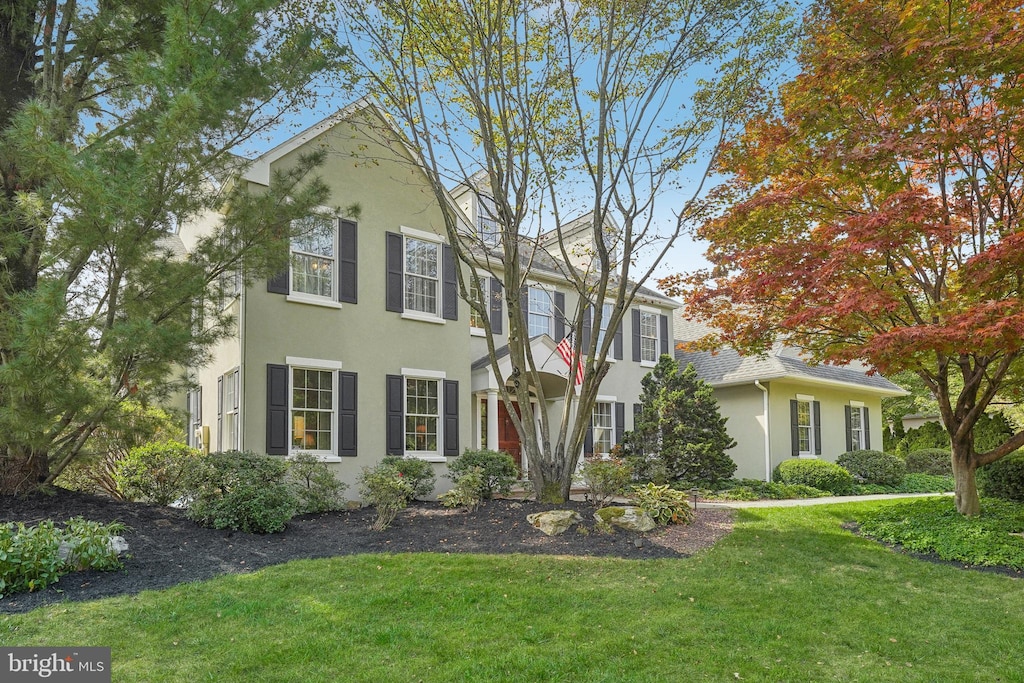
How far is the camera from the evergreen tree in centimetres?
1554

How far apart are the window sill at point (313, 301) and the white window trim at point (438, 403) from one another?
1744 mm

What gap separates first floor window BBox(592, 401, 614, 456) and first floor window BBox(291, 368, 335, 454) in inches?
292

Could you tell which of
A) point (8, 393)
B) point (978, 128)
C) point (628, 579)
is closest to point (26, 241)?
point (8, 393)

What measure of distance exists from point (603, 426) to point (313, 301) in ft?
27.6

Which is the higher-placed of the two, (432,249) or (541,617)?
(432,249)

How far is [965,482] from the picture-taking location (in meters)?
9.88

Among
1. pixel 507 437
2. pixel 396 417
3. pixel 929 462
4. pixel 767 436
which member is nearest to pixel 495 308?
pixel 507 437

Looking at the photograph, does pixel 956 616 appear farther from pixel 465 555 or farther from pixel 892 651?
pixel 465 555

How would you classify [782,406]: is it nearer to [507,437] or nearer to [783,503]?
[783,503]

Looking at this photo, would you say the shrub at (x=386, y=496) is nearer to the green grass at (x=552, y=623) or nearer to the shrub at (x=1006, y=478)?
the green grass at (x=552, y=623)

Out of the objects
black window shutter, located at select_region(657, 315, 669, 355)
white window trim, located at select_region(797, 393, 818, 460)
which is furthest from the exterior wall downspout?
black window shutter, located at select_region(657, 315, 669, 355)

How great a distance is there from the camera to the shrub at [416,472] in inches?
453

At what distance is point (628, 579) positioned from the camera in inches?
273

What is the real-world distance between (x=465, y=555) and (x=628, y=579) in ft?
5.75
